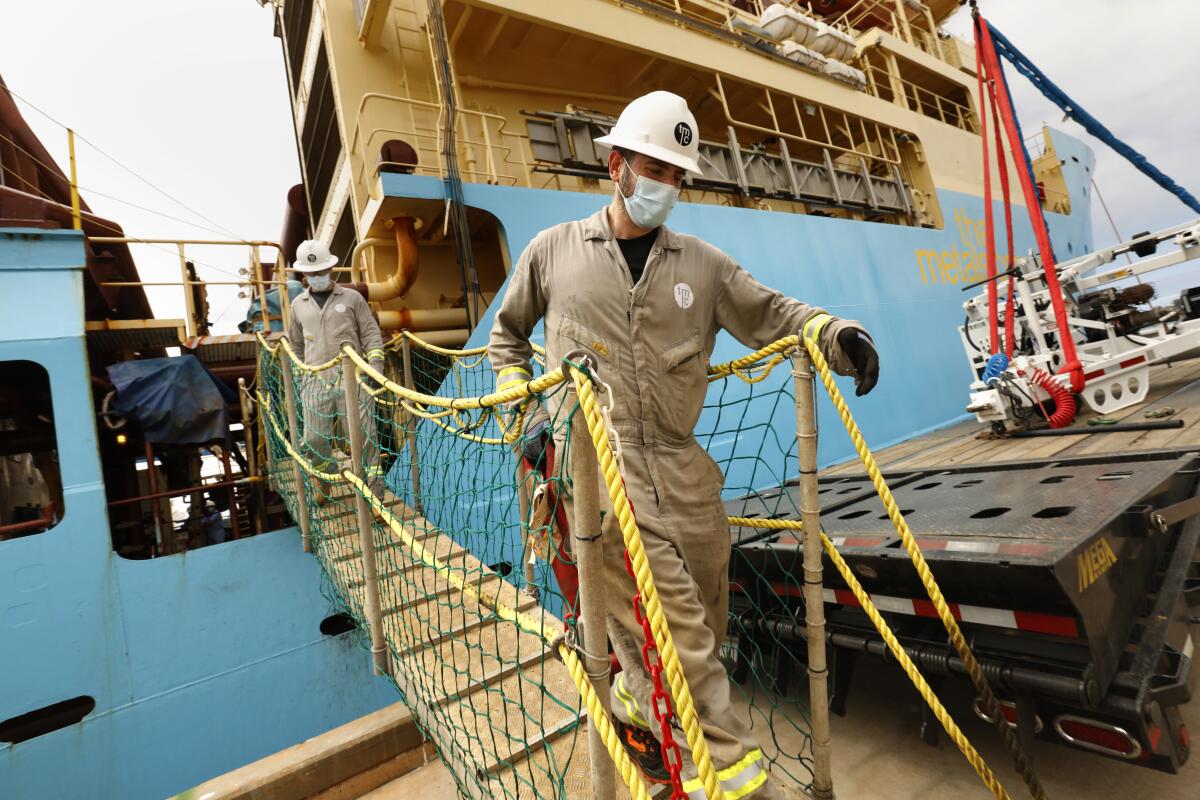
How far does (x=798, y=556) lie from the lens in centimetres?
229

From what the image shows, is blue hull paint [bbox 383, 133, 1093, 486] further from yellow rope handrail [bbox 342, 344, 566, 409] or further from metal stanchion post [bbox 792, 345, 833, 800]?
metal stanchion post [bbox 792, 345, 833, 800]

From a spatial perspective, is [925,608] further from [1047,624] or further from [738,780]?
[738,780]

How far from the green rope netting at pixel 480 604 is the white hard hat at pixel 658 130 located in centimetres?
73

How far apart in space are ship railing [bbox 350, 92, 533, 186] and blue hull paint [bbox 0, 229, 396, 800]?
2.67 metres

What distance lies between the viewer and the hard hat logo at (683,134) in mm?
1506

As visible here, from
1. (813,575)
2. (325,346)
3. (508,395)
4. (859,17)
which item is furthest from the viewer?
(859,17)

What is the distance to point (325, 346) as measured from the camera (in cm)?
360

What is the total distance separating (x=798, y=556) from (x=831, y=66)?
8.56m

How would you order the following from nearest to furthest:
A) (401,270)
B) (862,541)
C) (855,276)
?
(862,541) < (401,270) < (855,276)

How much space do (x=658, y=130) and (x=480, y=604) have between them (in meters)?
1.68

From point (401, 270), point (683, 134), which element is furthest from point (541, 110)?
point (683, 134)

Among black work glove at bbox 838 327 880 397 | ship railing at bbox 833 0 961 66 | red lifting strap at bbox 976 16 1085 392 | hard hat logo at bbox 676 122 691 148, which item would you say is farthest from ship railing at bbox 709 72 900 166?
black work glove at bbox 838 327 880 397

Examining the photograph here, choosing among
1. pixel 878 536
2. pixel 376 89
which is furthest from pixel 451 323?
pixel 878 536

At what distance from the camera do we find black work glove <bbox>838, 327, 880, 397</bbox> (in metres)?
1.40
